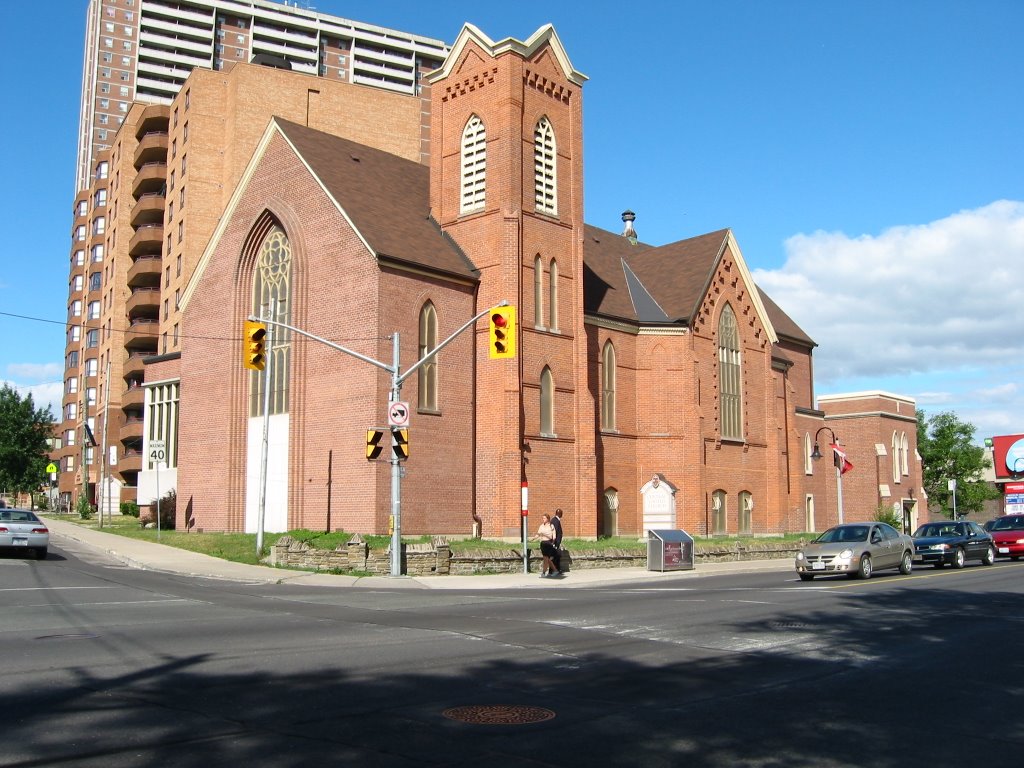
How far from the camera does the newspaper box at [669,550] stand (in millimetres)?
29703

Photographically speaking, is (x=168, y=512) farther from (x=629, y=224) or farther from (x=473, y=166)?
(x=629, y=224)

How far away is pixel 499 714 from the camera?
8266mm

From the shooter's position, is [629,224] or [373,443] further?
[629,224]

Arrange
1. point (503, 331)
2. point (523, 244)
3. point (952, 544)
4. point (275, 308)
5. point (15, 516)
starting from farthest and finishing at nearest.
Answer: point (275, 308) → point (523, 244) → point (15, 516) → point (952, 544) → point (503, 331)

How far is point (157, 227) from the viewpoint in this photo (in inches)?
2899

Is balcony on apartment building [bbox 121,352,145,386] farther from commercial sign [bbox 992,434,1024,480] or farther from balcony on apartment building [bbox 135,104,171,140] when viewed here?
commercial sign [bbox 992,434,1024,480]

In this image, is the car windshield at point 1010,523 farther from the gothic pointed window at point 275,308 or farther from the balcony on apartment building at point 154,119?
the balcony on apartment building at point 154,119

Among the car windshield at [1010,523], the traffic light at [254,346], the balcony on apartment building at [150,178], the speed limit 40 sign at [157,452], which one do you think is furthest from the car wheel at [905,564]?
the balcony on apartment building at [150,178]

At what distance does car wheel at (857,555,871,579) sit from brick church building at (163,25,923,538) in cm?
1268

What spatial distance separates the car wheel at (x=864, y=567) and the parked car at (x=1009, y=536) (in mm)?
11732

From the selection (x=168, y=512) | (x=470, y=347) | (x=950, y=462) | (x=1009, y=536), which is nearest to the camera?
(x=1009, y=536)

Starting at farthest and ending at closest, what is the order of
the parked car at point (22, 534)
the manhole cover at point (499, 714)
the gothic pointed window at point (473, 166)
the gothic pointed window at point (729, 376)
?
the gothic pointed window at point (729, 376)
the gothic pointed window at point (473, 166)
the parked car at point (22, 534)
the manhole cover at point (499, 714)

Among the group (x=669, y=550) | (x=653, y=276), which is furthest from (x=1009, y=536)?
(x=653, y=276)

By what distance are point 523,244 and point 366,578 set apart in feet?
51.0
